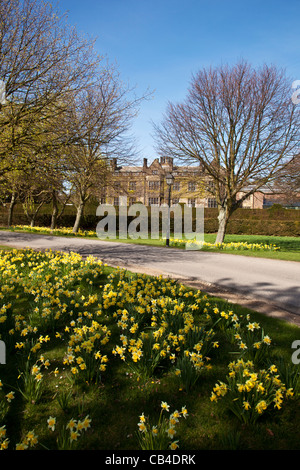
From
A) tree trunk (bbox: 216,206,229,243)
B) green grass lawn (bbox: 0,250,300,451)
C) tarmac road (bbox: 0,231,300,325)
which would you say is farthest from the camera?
tree trunk (bbox: 216,206,229,243)

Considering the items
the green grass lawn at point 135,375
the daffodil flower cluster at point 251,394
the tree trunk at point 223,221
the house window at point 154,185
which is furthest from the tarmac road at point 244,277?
the house window at point 154,185

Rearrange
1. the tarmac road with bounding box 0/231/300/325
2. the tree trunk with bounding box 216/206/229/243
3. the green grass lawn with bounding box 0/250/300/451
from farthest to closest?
1. the tree trunk with bounding box 216/206/229/243
2. the tarmac road with bounding box 0/231/300/325
3. the green grass lawn with bounding box 0/250/300/451

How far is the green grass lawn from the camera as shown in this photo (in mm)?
2213

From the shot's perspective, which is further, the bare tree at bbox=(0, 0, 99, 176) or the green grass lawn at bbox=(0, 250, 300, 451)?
the bare tree at bbox=(0, 0, 99, 176)

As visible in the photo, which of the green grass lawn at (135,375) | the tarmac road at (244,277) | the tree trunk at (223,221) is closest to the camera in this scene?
the green grass lawn at (135,375)

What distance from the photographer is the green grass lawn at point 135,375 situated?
87.1 inches

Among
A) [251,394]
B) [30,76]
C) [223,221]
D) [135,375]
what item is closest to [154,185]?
[223,221]

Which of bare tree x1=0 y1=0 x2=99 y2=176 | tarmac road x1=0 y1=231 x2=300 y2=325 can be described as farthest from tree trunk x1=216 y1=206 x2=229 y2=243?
bare tree x1=0 y1=0 x2=99 y2=176

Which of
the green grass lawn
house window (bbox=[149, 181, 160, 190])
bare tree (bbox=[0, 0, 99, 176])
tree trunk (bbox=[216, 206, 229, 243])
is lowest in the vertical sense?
the green grass lawn

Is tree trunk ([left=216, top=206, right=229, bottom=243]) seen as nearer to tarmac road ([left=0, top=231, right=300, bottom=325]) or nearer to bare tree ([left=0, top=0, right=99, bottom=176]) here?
tarmac road ([left=0, top=231, right=300, bottom=325])

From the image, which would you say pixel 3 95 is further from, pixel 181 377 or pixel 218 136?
pixel 218 136

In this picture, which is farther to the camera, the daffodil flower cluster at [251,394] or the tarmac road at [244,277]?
the tarmac road at [244,277]

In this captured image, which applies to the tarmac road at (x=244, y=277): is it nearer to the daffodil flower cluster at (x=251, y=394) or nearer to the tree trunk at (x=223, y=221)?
the daffodil flower cluster at (x=251, y=394)

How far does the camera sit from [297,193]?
545 inches
